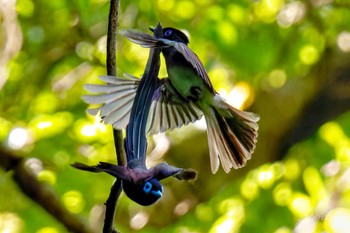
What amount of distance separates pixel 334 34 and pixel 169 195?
0.75 metres

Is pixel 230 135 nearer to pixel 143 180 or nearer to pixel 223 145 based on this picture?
pixel 223 145

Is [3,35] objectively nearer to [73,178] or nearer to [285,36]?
[73,178]

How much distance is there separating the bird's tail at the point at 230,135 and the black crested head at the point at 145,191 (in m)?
0.10

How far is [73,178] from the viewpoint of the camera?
2.14m

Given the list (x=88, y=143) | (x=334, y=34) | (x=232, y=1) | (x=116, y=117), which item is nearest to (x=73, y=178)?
(x=88, y=143)

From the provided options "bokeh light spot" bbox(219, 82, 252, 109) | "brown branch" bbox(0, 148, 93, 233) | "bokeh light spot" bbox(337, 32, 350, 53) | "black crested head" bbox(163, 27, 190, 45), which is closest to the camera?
"black crested head" bbox(163, 27, 190, 45)

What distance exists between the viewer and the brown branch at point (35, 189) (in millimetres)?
1767

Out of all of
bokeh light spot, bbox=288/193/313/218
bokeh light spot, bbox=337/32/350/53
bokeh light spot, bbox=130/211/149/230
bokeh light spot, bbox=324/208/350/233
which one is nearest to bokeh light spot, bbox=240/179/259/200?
bokeh light spot, bbox=288/193/313/218

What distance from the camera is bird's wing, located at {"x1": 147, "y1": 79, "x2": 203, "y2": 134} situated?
694 millimetres

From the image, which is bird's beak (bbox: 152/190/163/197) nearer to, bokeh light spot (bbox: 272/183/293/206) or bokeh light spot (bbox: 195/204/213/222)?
bokeh light spot (bbox: 195/204/213/222)

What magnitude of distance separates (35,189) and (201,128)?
0.46m

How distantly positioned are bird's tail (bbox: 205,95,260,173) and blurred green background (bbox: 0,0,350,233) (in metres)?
1.25

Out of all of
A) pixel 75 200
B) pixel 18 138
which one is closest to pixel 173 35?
pixel 18 138

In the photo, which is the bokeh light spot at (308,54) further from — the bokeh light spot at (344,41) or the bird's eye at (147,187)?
the bird's eye at (147,187)
